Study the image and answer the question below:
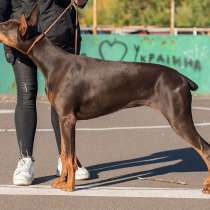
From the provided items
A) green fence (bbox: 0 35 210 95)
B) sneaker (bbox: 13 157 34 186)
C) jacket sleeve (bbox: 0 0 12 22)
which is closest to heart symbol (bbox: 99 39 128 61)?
green fence (bbox: 0 35 210 95)

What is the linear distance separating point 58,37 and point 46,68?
578 millimetres

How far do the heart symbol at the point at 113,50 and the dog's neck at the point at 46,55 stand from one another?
11.8 metres

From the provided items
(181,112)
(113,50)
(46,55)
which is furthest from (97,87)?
(113,50)

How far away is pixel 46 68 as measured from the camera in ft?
21.9

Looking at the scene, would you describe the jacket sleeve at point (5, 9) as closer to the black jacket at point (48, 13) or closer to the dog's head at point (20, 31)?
the black jacket at point (48, 13)

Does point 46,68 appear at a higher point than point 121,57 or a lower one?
higher

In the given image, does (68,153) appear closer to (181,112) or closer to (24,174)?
(24,174)

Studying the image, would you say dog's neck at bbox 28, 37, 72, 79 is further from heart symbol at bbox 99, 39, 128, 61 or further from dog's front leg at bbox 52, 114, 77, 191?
heart symbol at bbox 99, 39, 128, 61

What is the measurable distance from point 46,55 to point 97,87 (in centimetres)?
59

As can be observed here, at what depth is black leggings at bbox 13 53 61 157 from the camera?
7043 mm

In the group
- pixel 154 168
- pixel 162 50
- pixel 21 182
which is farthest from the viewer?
pixel 162 50

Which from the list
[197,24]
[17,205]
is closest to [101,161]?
[17,205]

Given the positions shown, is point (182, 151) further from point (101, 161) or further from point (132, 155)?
point (101, 161)

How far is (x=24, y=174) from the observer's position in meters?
6.87
